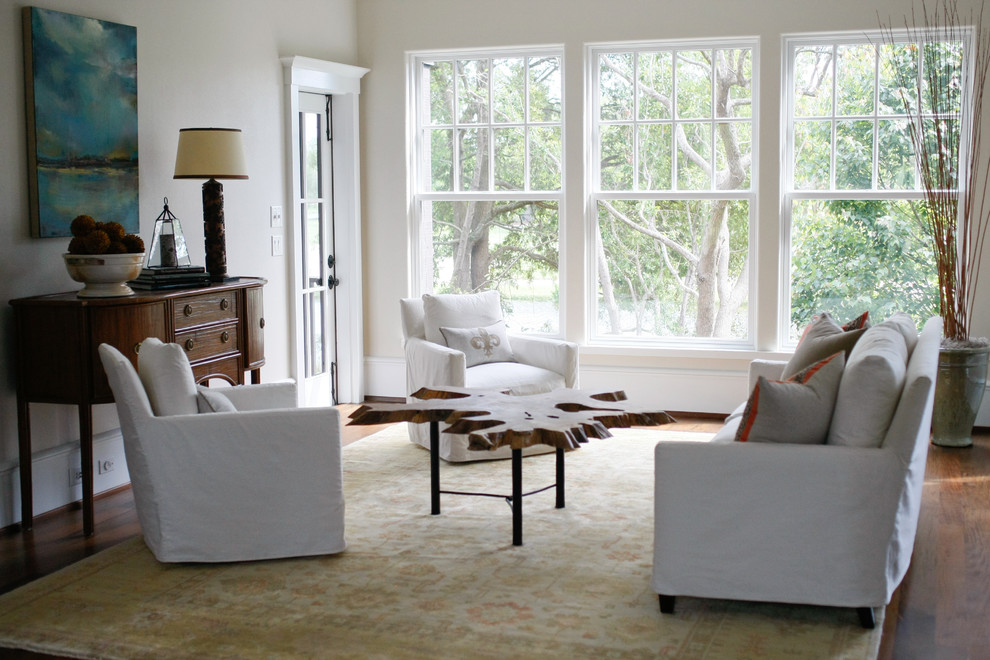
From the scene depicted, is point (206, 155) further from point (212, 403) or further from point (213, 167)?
point (212, 403)

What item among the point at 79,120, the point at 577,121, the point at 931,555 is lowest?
the point at 931,555

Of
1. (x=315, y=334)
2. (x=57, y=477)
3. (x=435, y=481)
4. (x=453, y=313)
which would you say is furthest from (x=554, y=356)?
(x=57, y=477)

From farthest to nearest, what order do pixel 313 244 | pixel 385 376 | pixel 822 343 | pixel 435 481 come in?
pixel 385 376 < pixel 313 244 < pixel 435 481 < pixel 822 343

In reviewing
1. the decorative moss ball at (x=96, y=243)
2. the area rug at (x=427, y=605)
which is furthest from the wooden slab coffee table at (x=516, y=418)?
the decorative moss ball at (x=96, y=243)

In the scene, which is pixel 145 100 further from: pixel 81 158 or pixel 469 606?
pixel 469 606

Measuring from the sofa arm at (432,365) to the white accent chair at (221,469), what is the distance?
139 centimetres

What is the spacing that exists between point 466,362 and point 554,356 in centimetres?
46

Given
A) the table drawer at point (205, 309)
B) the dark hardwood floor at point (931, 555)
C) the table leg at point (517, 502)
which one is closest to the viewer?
the dark hardwood floor at point (931, 555)

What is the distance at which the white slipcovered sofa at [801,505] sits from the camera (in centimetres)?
297

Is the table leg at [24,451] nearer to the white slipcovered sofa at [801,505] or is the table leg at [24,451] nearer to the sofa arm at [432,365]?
the sofa arm at [432,365]

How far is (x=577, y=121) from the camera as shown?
6230 mm

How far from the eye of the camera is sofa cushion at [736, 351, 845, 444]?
306 centimetres

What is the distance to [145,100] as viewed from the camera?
15.6 ft

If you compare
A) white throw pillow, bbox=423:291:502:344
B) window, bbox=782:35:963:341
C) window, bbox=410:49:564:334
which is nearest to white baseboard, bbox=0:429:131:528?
white throw pillow, bbox=423:291:502:344
